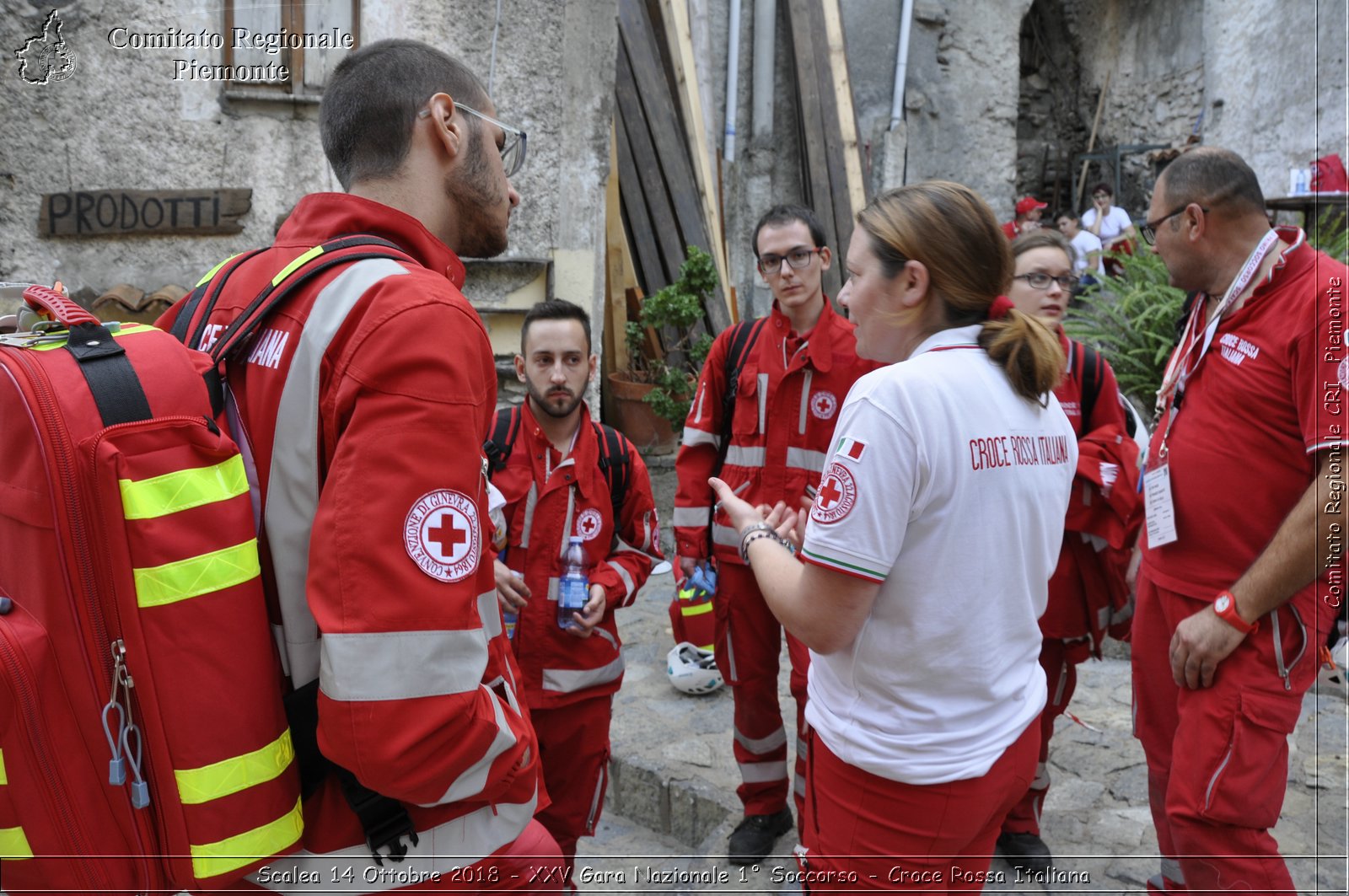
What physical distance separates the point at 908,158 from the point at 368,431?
11705 mm

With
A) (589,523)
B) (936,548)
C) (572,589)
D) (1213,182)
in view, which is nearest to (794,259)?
(589,523)

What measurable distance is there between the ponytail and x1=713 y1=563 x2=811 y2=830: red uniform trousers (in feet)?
5.75

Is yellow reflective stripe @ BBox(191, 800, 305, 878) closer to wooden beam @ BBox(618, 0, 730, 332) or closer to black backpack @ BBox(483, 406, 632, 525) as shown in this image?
black backpack @ BBox(483, 406, 632, 525)

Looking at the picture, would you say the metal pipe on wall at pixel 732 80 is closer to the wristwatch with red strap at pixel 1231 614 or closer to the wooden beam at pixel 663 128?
the wooden beam at pixel 663 128

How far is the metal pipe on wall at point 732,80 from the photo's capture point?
33.1ft

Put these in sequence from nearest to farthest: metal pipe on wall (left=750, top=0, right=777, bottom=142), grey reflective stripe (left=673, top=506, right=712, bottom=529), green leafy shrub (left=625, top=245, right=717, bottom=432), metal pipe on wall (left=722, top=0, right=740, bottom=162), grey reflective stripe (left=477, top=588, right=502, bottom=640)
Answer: grey reflective stripe (left=477, top=588, right=502, bottom=640), grey reflective stripe (left=673, top=506, right=712, bottom=529), green leafy shrub (left=625, top=245, right=717, bottom=432), metal pipe on wall (left=722, top=0, right=740, bottom=162), metal pipe on wall (left=750, top=0, right=777, bottom=142)

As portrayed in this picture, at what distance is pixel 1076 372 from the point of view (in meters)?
Result: 3.43

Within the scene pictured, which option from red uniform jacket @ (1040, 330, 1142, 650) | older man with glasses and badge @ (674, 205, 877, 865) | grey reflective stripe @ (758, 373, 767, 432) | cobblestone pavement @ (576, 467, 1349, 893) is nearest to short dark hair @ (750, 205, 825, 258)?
older man with glasses and badge @ (674, 205, 877, 865)

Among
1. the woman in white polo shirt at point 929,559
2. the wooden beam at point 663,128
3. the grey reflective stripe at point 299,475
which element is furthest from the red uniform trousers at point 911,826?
the wooden beam at point 663,128

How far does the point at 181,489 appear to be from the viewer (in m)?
1.26

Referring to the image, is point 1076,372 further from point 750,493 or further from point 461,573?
point 461,573

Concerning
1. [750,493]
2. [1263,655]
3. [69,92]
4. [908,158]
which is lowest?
[1263,655]

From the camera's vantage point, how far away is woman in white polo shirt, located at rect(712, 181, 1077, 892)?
70.9 inches

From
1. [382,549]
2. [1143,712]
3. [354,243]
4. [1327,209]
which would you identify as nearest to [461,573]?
[382,549]
